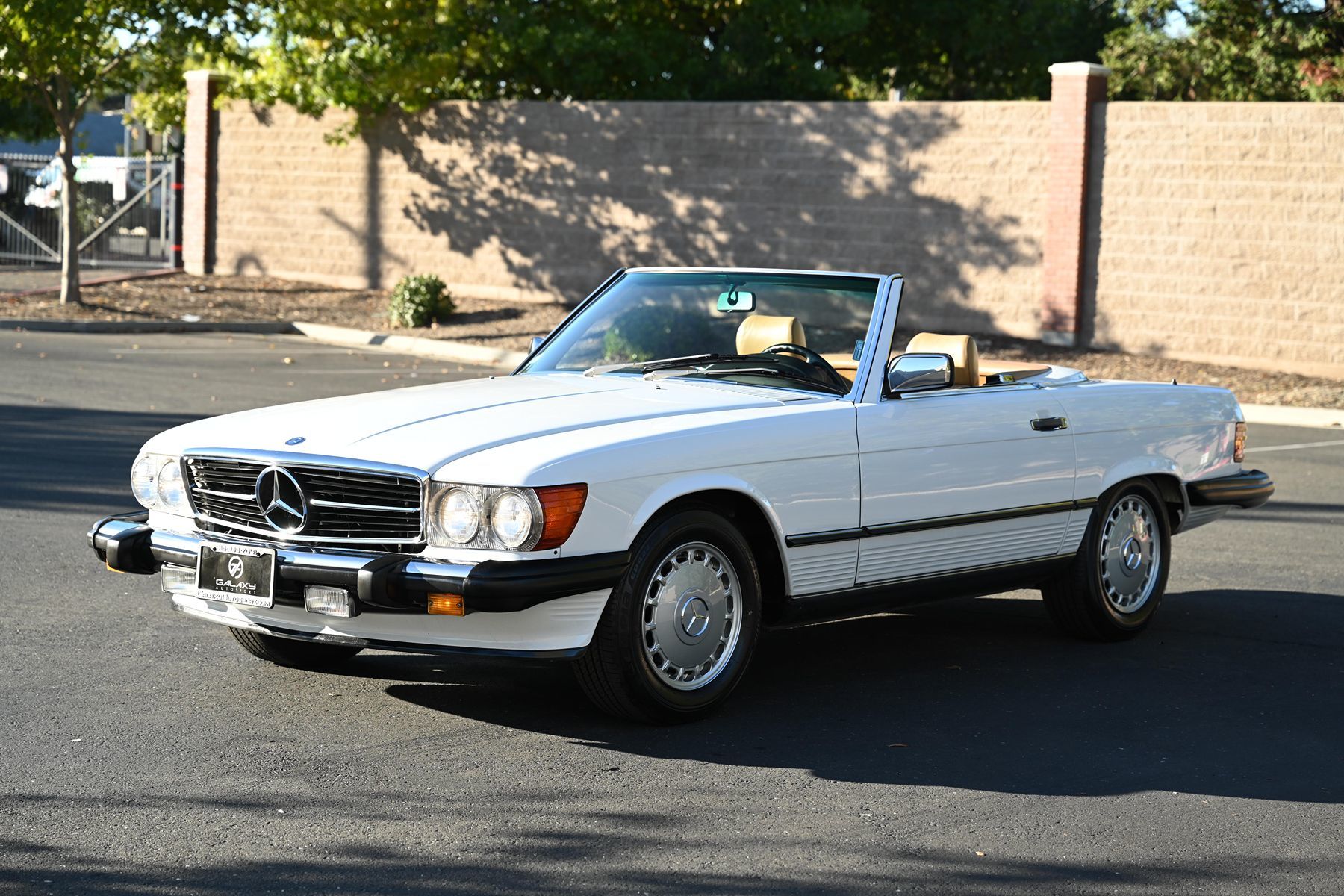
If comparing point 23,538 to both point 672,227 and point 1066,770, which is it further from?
point 672,227

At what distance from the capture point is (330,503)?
5.48m

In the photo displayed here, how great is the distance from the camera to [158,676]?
247 inches

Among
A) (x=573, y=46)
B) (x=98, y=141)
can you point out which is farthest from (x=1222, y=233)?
(x=98, y=141)

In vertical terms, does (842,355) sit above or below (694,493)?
above

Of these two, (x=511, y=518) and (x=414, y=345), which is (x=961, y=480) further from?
(x=414, y=345)

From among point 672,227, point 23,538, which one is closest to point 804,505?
point 23,538

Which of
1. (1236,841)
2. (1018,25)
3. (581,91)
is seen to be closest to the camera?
(1236,841)

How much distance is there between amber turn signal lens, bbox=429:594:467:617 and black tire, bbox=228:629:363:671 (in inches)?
51.5

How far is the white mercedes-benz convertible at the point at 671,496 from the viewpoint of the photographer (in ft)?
17.4

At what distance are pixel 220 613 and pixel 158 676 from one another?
0.66 m

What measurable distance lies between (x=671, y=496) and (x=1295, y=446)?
428 inches

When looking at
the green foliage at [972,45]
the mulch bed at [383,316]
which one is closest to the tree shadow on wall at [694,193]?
the mulch bed at [383,316]

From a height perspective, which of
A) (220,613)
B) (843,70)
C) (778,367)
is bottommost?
(220,613)

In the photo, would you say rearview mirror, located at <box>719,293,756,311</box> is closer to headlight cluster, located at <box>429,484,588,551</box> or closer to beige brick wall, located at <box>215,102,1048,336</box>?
headlight cluster, located at <box>429,484,588,551</box>
